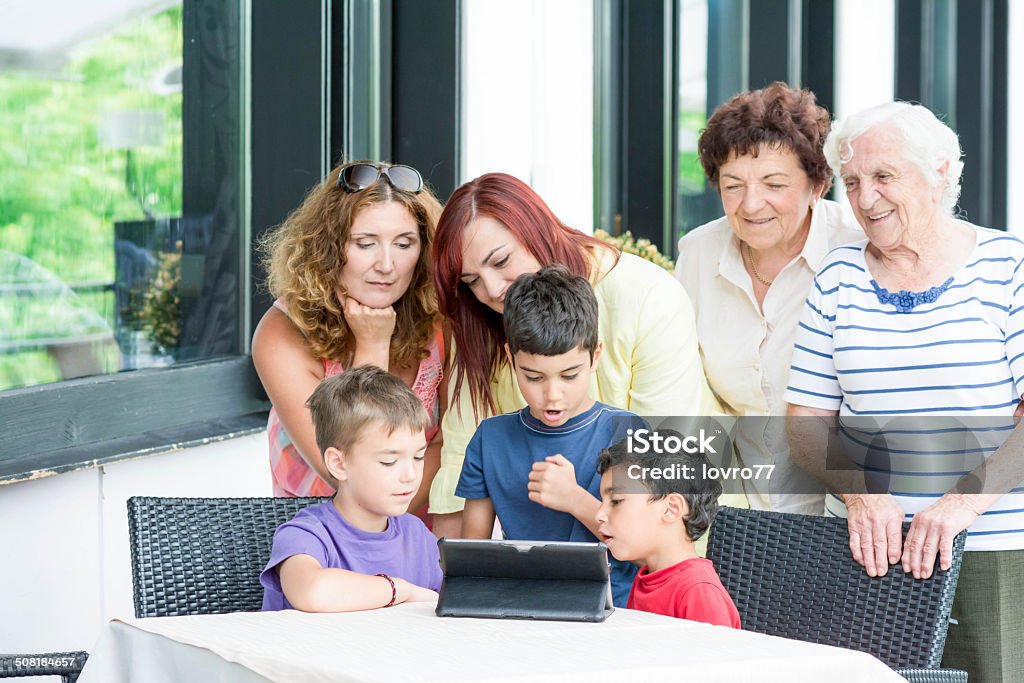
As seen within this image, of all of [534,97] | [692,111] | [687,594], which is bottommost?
[687,594]

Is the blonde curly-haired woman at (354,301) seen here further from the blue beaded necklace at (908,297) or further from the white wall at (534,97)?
A: the white wall at (534,97)

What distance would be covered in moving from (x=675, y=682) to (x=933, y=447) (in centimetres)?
106

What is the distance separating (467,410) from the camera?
253 centimetres

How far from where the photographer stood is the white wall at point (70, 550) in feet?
9.40

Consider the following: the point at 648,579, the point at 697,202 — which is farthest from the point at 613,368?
the point at 697,202

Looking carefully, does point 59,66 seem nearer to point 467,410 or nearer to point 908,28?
point 467,410

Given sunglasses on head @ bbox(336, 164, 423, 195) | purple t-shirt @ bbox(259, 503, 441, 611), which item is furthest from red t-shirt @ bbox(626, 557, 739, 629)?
sunglasses on head @ bbox(336, 164, 423, 195)

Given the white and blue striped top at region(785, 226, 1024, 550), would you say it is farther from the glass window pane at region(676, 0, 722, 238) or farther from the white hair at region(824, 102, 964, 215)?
the glass window pane at region(676, 0, 722, 238)

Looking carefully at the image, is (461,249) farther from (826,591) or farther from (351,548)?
(826,591)

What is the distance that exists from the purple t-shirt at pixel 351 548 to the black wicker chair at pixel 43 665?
331 mm

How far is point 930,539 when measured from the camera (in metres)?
2.12

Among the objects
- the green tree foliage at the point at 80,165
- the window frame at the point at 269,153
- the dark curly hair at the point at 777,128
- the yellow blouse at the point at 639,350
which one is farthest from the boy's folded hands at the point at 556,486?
the green tree foliage at the point at 80,165

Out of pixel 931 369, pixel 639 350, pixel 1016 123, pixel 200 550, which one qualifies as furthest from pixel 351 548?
pixel 1016 123

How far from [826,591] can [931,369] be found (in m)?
0.47
